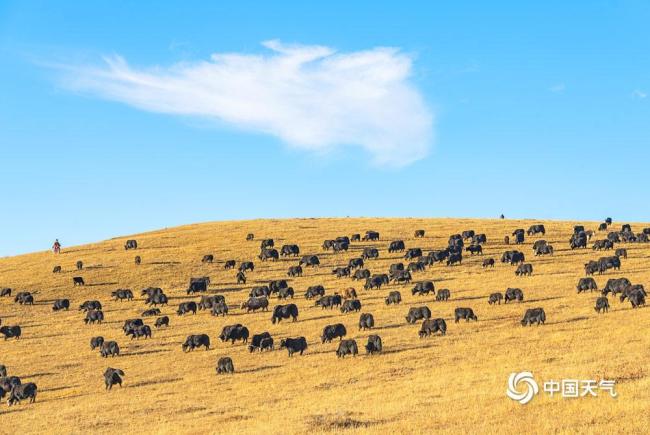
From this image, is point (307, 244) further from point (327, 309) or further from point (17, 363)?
point (17, 363)

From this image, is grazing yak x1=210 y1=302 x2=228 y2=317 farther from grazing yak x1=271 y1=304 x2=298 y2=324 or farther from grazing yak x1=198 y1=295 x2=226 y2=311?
grazing yak x1=271 y1=304 x2=298 y2=324

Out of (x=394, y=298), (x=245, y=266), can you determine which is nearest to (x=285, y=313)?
(x=394, y=298)

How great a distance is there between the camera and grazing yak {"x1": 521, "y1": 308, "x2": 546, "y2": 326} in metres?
38.7

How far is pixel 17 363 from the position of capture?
40.7 m

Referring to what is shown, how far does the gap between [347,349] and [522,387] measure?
12334mm

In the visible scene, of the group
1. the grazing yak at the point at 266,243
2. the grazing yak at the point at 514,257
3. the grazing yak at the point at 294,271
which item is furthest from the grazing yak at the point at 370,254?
the grazing yak at the point at 514,257

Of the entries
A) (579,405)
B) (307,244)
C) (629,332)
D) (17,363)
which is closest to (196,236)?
(307,244)

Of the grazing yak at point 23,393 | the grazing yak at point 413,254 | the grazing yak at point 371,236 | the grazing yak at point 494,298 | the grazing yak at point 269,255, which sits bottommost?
the grazing yak at point 23,393

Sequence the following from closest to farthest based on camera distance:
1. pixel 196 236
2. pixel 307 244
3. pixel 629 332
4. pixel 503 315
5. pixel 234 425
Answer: pixel 234 425
pixel 629 332
pixel 503 315
pixel 307 244
pixel 196 236

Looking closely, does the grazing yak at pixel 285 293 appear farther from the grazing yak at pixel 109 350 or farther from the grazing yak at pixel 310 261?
the grazing yak at pixel 109 350

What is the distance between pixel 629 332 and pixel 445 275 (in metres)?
26.7

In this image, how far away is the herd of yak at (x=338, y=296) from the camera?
37094 mm

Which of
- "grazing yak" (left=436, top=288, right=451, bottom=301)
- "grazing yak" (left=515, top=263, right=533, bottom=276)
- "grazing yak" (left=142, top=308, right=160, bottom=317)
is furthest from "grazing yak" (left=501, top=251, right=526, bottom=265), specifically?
"grazing yak" (left=142, top=308, right=160, bottom=317)

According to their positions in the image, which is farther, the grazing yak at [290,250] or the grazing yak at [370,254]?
the grazing yak at [290,250]
